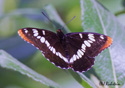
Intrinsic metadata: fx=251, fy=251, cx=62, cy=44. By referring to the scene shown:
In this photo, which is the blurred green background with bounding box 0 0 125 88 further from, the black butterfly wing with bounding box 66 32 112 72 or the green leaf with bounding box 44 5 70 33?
the green leaf with bounding box 44 5 70 33

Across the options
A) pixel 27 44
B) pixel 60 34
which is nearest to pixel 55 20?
pixel 60 34

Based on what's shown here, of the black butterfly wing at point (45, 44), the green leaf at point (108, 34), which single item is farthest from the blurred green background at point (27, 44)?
the green leaf at point (108, 34)

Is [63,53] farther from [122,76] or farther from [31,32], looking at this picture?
[122,76]

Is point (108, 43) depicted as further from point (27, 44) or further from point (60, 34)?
point (27, 44)

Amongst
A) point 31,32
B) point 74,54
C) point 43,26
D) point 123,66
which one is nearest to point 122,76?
point 123,66

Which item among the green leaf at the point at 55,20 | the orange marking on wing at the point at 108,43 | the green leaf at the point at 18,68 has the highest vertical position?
the green leaf at the point at 55,20

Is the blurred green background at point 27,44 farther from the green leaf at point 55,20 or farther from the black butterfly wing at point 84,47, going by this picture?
the green leaf at point 55,20

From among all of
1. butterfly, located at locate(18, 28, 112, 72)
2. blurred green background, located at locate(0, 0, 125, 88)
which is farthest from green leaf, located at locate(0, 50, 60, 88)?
blurred green background, located at locate(0, 0, 125, 88)
